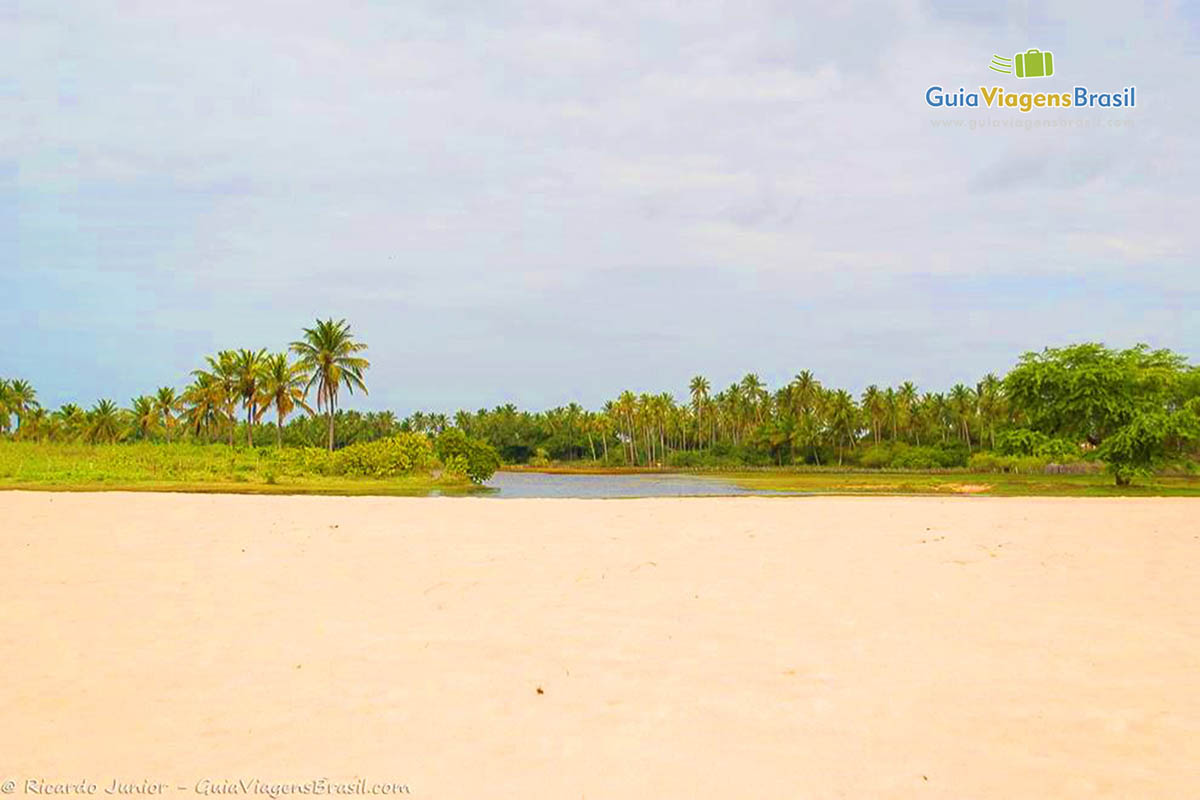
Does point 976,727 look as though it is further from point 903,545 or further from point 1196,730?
point 903,545

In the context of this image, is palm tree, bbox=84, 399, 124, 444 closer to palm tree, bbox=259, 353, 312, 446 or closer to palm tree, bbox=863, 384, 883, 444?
palm tree, bbox=259, 353, 312, 446

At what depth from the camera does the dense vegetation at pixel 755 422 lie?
40.2 meters

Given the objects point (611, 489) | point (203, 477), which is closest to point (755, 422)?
point (611, 489)

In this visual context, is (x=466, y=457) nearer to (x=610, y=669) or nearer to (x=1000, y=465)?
(x=610, y=669)

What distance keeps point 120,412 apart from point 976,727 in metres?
106

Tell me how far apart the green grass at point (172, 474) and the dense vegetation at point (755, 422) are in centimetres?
424

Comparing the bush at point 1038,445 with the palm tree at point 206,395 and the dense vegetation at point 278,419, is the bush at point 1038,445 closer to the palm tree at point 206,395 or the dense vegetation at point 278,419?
the dense vegetation at point 278,419

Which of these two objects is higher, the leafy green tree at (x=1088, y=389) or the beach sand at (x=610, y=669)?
the leafy green tree at (x=1088, y=389)

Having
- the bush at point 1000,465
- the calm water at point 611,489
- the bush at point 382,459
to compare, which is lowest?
the calm water at point 611,489

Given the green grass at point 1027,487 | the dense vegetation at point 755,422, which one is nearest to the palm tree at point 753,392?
the dense vegetation at point 755,422

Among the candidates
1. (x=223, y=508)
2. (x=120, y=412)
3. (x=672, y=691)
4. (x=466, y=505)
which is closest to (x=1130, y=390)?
(x=466, y=505)

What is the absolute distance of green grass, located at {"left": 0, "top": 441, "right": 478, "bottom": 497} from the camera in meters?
29.4

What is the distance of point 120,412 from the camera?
94.2 metres

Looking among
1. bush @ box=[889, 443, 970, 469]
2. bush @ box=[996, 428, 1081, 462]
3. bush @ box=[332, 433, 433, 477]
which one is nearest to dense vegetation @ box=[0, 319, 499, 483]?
bush @ box=[332, 433, 433, 477]
